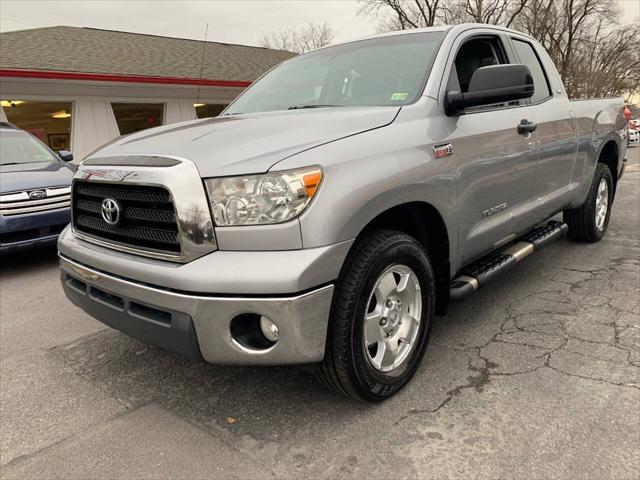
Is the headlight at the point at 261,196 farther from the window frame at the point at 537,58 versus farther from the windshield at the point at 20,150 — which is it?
the windshield at the point at 20,150

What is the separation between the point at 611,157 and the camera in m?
5.42

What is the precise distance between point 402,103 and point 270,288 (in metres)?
1.40

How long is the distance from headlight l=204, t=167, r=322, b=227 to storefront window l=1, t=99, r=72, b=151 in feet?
40.8

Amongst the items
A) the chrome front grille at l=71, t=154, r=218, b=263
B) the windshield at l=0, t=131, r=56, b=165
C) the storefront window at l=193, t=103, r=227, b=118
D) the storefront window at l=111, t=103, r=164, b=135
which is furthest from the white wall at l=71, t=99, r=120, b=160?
the chrome front grille at l=71, t=154, r=218, b=263

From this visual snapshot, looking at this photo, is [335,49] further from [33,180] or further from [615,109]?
[33,180]

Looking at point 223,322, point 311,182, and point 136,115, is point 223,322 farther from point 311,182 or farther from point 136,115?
point 136,115

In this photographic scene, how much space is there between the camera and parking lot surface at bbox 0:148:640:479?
2197 millimetres

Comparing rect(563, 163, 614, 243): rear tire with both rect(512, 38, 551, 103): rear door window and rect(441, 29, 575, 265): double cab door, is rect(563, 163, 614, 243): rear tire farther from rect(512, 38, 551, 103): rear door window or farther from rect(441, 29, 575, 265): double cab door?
rect(512, 38, 551, 103): rear door window

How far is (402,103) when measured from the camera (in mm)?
2840

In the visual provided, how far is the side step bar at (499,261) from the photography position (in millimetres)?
3090

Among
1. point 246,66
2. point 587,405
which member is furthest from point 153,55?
point 587,405

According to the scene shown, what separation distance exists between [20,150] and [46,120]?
7.40 m

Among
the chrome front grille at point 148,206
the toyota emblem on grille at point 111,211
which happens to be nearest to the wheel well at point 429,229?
the chrome front grille at point 148,206

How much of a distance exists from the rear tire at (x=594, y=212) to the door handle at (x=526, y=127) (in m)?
1.75
